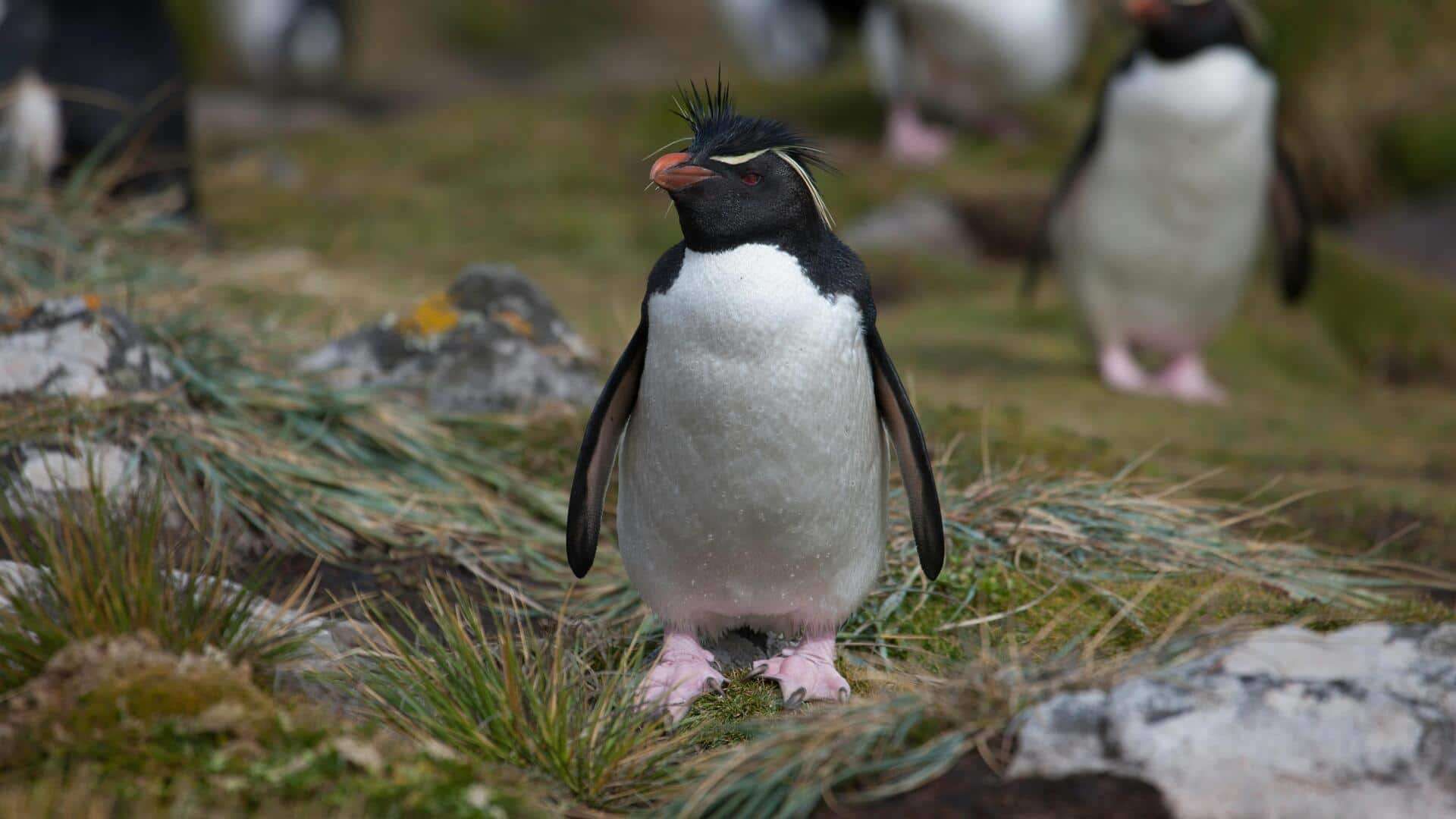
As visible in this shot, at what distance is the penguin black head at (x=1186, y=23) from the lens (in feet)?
18.4

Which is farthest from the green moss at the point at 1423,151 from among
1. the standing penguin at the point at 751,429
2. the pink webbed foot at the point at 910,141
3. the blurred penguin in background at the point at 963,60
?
the standing penguin at the point at 751,429

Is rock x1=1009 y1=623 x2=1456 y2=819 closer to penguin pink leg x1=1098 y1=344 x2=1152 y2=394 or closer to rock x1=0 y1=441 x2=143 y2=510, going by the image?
rock x1=0 y1=441 x2=143 y2=510

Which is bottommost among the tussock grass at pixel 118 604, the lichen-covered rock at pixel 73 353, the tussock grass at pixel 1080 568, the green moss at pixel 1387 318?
the green moss at pixel 1387 318

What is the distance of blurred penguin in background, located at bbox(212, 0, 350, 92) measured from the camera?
14.2 m

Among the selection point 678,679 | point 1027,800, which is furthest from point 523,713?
point 1027,800

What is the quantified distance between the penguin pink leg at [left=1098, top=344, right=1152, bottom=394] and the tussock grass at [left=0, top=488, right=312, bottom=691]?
14.4 ft

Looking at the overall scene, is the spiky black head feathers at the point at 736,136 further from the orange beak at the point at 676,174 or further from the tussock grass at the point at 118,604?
the tussock grass at the point at 118,604

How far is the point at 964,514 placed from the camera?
3.59 metres

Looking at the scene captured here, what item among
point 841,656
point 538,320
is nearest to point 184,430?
point 538,320

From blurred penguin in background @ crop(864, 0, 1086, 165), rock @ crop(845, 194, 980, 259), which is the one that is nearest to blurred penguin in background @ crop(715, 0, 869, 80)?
blurred penguin in background @ crop(864, 0, 1086, 165)

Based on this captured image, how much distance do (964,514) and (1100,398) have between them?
8.37 ft

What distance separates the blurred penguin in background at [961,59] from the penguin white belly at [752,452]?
6.99m

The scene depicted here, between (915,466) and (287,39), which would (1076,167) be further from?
(287,39)

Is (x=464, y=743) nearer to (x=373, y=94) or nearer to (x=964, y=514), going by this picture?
(x=964, y=514)
